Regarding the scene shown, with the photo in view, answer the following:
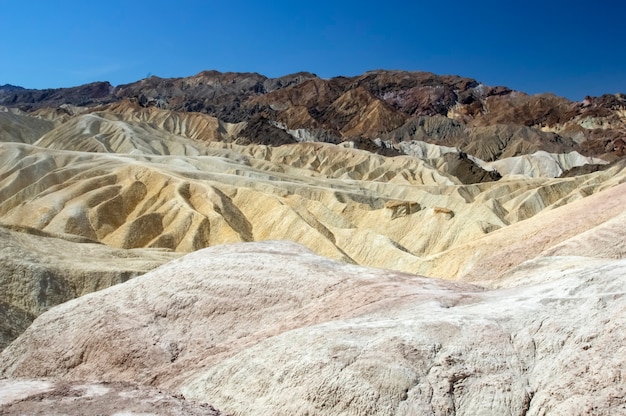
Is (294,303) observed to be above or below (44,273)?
above

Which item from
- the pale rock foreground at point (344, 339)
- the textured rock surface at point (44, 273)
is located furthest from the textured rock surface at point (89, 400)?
the textured rock surface at point (44, 273)

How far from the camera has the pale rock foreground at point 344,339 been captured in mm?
7805

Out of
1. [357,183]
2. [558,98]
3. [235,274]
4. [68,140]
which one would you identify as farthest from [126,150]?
[558,98]

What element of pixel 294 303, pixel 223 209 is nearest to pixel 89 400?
pixel 294 303

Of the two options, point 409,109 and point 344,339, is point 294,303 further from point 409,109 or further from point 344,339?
point 409,109

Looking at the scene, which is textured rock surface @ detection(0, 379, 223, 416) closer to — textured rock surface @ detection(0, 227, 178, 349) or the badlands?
the badlands

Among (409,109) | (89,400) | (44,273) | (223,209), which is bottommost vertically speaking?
(44,273)

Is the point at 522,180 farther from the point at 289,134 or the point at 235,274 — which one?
the point at 235,274

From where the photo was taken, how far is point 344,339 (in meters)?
9.02

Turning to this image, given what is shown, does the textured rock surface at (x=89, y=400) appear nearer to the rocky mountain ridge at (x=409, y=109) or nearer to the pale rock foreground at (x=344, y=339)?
the pale rock foreground at (x=344, y=339)

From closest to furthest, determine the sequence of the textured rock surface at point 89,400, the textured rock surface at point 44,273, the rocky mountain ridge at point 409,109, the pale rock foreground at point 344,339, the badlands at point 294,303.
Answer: the pale rock foreground at point 344,339 → the badlands at point 294,303 → the textured rock surface at point 89,400 → the textured rock surface at point 44,273 → the rocky mountain ridge at point 409,109

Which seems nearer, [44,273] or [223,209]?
[44,273]

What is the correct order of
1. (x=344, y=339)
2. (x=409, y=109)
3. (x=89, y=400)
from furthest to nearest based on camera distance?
1. (x=409, y=109)
2. (x=344, y=339)
3. (x=89, y=400)

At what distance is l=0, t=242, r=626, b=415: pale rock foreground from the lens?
25.6 feet
